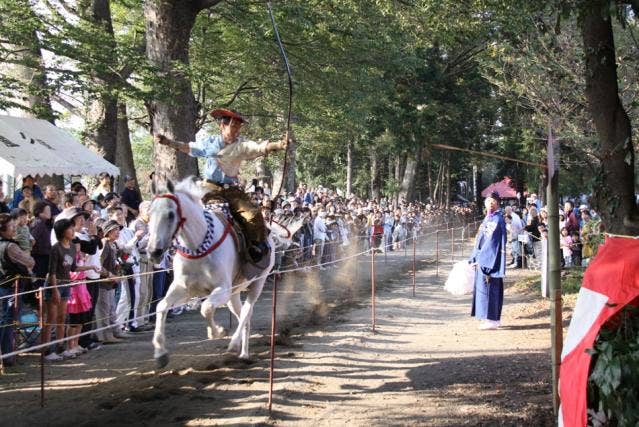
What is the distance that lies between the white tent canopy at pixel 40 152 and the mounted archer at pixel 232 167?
672 cm

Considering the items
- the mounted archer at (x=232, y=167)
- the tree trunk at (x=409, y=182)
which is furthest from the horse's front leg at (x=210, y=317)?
the tree trunk at (x=409, y=182)

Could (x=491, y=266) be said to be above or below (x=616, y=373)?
above

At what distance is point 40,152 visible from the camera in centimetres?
1414

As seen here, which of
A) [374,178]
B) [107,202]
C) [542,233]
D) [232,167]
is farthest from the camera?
[374,178]

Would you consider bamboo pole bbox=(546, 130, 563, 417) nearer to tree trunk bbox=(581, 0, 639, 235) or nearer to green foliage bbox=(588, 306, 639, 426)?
tree trunk bbox=(581, 0, 639, 235)

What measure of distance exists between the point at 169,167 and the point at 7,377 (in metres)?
5.70

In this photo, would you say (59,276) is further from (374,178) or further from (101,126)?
(374,178)

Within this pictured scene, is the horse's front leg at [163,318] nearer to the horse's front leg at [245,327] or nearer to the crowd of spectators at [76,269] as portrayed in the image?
the crowd of spectators at [76,269]

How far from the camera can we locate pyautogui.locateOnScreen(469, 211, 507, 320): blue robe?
10789 mm

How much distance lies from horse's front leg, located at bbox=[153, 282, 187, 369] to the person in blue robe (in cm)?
585

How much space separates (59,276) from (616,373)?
682cm

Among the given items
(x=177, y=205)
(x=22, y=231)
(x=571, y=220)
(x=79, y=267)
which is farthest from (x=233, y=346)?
(x=571, y=220)

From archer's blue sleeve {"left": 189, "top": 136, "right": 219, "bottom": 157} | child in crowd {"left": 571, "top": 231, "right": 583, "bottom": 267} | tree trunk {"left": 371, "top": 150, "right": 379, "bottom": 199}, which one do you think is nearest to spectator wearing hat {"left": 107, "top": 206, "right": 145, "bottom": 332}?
archer's blue sleeve {"left": 189, "top": 136, "right": 219, "bottom": 157}

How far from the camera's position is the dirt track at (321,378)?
6.17 metres
